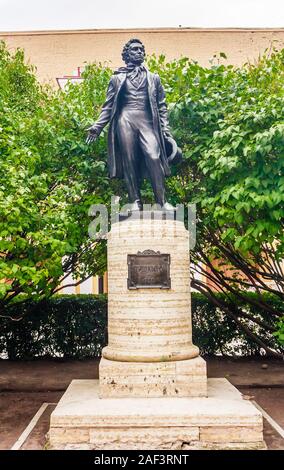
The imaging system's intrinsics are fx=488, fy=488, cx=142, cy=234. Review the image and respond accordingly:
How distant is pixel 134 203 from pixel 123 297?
152 centimetres

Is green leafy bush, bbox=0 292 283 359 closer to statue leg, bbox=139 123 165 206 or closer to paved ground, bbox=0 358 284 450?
paved ground, bbox=0 358 284 450

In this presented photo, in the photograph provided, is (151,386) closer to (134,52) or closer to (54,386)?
(54,386)

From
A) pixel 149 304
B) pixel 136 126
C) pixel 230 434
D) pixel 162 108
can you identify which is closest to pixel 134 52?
pixel 162 108

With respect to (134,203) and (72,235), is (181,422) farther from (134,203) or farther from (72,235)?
(72,235)

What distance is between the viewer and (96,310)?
12156 millimetres

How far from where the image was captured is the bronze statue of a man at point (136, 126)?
24.5 ft

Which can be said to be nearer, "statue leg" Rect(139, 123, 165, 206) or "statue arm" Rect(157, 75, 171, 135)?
"statue leg" Rect(139, 123, 165, 206)

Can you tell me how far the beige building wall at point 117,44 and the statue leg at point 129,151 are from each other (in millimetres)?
15330

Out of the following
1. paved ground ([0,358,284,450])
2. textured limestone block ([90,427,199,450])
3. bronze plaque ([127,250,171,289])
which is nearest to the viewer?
textured limestone block ([90,427,199,450])

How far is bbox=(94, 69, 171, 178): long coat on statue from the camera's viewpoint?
7535mm

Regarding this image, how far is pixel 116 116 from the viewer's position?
7.66 metres

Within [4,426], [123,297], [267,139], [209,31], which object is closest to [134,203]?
[123,297]

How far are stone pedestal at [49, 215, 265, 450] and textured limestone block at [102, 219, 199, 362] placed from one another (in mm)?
14

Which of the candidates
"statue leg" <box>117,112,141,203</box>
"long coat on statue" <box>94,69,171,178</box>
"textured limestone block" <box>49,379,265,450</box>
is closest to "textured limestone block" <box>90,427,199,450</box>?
"textured limestone block" <box>49,379,265,450</box>
